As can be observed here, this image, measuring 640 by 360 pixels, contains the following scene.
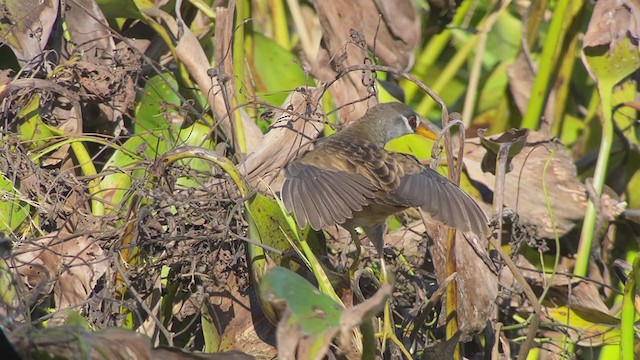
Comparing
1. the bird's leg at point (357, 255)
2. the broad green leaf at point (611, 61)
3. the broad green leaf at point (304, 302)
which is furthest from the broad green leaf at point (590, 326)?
the broad green leaf at point (304, 302)

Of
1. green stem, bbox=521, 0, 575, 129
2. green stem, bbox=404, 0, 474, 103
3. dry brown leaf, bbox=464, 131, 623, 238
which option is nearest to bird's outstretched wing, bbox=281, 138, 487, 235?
dry brown leaf, bbox=464, 131, 623, 238

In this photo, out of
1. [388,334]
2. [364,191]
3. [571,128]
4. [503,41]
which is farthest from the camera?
[503,41]

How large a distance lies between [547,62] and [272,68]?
101cm

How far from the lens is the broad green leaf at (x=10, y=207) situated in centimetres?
256

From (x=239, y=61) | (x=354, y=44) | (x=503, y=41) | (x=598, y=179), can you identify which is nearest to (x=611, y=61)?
(x=598, y=179)

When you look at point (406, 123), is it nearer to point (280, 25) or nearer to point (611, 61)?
point (611, 61)

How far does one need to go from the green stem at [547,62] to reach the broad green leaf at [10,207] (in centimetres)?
189

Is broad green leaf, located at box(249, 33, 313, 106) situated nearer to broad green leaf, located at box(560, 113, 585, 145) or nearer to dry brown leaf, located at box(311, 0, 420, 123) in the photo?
dry brown leaf, located at box(311, 0, 420, 123)

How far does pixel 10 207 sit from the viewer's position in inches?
102

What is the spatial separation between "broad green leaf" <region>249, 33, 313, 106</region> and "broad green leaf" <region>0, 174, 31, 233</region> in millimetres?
1228

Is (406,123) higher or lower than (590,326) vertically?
higher

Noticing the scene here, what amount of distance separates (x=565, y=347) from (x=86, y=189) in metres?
1.42

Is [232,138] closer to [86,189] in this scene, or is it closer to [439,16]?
[86,189]

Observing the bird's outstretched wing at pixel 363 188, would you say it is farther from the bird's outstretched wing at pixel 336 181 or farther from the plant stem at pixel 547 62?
the plant stem at pixel 547 62
